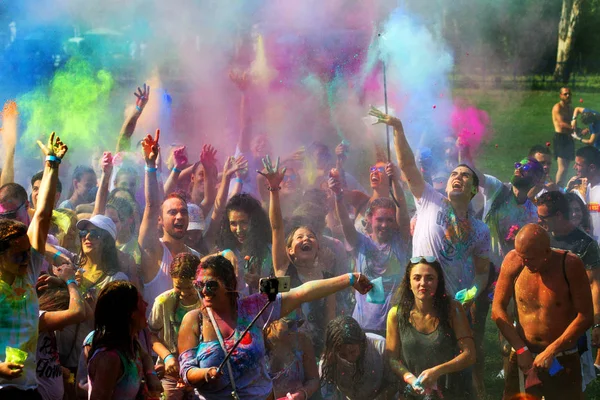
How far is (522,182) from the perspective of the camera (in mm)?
7586

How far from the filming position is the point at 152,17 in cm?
932

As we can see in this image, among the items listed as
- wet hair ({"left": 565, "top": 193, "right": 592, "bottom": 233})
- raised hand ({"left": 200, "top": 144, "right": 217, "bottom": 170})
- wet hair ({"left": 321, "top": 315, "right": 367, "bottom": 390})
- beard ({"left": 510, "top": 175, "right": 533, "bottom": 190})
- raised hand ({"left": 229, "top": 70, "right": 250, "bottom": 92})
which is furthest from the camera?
raised hand ({"left": 229, "top": 70, "right": 250, "bottom": 92})

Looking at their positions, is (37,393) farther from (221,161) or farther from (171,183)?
(221,161)

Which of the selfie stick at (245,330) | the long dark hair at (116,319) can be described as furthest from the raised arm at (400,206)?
the long dark hair at (116,319)

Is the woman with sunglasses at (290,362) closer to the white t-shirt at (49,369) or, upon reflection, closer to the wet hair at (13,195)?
the white t-shirt at (49,369)

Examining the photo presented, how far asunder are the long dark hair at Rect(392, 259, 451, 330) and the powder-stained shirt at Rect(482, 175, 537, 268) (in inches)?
57.1

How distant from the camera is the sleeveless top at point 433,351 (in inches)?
229

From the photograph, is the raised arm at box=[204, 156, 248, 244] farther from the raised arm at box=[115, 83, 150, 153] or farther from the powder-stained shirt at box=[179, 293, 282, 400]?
the powder-stained shirt at box=[179, 293, 282, 400]

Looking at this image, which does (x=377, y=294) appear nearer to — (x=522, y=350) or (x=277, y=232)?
(x=277, y=232)

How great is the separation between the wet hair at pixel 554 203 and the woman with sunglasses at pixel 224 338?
2.81 metres

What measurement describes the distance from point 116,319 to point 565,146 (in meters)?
7.83

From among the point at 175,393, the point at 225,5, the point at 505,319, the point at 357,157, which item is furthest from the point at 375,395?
the point at 225,5

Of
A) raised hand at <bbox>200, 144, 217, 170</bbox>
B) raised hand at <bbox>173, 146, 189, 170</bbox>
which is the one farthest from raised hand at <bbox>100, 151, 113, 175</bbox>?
raised hand at <bbox>200, 144, 217, 170</bbox>

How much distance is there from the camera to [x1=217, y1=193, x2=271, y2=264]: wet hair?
680 centimetres
